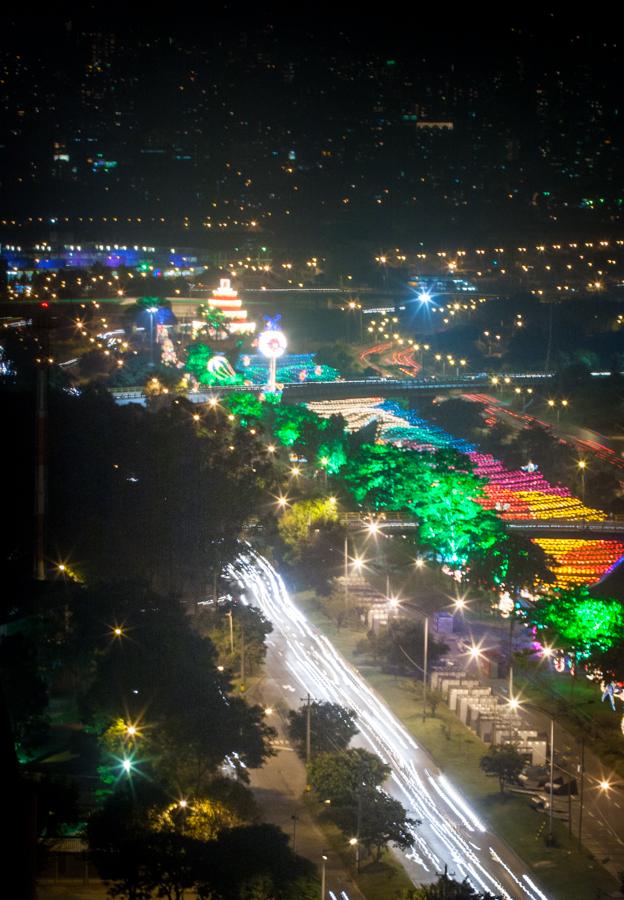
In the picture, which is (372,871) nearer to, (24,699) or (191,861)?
(191,861)

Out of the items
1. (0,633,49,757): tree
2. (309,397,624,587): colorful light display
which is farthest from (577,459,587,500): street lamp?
(0,633,49,757): tree

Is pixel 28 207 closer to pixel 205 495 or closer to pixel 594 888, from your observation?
pixel 205 495

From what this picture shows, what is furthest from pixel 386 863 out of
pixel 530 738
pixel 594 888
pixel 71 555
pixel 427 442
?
pixel 427 442

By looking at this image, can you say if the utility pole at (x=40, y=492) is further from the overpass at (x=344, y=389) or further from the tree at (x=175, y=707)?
the overpass at (x=344, y=389)

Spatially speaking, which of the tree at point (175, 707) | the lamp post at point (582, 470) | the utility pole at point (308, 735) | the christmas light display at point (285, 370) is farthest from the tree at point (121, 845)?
the christmas light display at point (285, 370)

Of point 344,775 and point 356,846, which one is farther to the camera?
point 344,775

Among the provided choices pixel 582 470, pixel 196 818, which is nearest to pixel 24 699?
pixel 196 818
